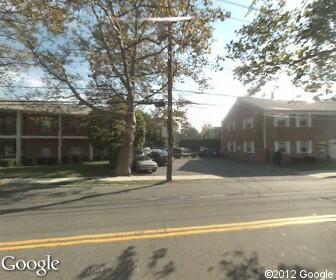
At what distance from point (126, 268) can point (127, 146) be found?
62.6 ft

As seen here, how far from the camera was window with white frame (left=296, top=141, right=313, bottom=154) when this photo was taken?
40062 mm

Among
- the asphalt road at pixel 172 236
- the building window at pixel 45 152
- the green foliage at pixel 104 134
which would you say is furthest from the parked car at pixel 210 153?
the asphalt road at pixel 172 236

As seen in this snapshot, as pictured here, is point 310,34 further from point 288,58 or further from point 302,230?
point 302,230

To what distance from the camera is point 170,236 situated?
25.3 ft

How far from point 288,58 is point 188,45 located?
11879 millimetres

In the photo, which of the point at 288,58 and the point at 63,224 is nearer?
the point at 63,224

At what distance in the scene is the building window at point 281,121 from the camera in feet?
129

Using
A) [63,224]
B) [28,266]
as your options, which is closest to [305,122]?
[63,224]

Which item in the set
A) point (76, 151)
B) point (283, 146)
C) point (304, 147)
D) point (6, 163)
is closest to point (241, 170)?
point (283, 146)

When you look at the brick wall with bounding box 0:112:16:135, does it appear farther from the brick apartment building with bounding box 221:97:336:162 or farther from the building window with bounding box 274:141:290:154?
the building window with bounding box 274:141:290:154

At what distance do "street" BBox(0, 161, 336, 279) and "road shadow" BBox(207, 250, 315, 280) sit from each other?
0.01 m

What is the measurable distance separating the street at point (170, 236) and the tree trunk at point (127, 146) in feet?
38.7

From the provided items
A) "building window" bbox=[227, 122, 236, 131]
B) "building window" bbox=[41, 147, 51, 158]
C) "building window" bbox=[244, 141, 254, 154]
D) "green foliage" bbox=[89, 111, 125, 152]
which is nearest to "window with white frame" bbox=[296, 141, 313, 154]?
"building window" bbox=[244, 141, 254, 154]

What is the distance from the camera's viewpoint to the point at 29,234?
7.78m
